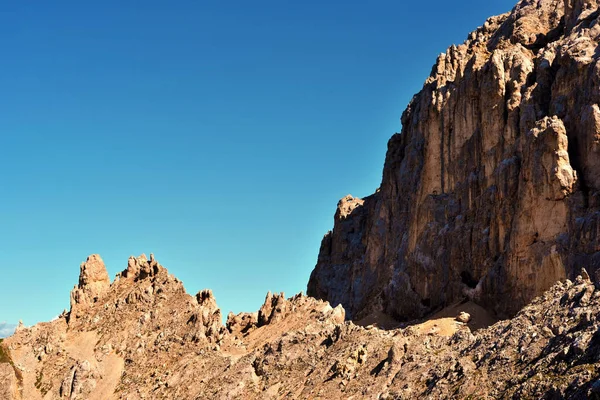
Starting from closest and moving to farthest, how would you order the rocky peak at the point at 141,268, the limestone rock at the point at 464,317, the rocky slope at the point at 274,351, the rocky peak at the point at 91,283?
the rocky slope at the point at 274,351
the limestone rock at the point at 464,317
the rocky peak at the point at 91,283
the rocky peak at the point at 141,268

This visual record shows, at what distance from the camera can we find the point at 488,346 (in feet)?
209

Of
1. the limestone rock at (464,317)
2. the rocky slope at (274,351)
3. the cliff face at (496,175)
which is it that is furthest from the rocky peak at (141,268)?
the limestone rock at (464,317)

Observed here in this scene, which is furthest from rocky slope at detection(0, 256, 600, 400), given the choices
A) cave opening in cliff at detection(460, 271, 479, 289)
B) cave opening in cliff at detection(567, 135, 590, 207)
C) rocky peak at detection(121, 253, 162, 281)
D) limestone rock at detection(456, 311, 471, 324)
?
cave opening in cliff at detection(567, 135, 590, 207)

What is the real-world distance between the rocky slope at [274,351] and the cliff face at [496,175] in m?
12.3

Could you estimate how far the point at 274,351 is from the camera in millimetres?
90625

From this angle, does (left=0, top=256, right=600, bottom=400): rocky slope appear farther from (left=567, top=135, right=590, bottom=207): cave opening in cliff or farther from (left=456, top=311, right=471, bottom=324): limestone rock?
(left=567, top=135, right=590, bottom=207): cave opening in cliff

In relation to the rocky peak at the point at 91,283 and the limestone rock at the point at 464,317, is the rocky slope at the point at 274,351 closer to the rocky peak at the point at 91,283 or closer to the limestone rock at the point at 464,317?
the rocky peak at the point at 91,283

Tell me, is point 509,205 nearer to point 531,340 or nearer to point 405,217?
point 405,217

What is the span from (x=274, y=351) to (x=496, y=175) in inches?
1590

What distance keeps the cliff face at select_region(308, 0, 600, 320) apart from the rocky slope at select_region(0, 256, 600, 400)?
12252 millimetres

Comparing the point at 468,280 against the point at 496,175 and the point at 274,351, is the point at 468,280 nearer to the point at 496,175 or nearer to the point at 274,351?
the point at 496,175

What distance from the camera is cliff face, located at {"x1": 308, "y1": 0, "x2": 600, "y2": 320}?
3844 inches

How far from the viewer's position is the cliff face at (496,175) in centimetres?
9762

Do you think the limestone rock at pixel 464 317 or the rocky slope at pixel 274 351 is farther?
the limestone rock at pixel 464 317
